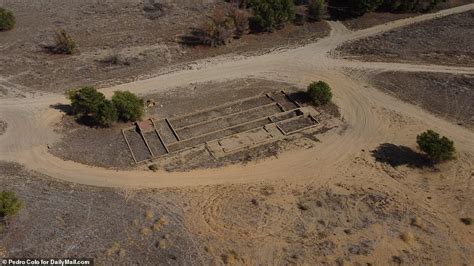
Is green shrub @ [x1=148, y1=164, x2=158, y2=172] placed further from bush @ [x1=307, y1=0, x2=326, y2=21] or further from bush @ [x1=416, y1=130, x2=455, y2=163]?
bush @ [x1=307, y1=0, x2=326, y2=21]

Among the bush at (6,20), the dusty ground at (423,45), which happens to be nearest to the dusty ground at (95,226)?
the bush at (6,20)

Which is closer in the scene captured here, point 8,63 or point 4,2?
point 8,63

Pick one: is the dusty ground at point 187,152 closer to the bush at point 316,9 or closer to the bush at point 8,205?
the bush at point 8,205

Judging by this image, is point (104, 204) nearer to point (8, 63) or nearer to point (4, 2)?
point (8, 63)

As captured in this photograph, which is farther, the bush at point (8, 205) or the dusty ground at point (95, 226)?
the bush at point (8, 205)

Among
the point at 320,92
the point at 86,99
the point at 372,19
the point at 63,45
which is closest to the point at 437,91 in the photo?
the point at 320,92

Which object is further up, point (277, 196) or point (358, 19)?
point (358, 19)

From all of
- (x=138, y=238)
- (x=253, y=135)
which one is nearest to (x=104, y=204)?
(x=138, y=238)
